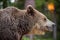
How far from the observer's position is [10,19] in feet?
32.9

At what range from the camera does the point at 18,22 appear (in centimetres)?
1017

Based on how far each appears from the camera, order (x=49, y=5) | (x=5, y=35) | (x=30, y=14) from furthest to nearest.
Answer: (x=49, y=5) → (x=30, y=14) → (x=5, y=35)

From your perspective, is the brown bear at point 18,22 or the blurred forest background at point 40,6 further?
the blurred forest background at point 40,6

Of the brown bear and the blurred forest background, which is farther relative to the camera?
the blurred forest background

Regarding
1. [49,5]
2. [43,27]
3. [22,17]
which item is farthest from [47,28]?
[49,5]

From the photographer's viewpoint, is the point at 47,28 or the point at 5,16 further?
the point at 47,28

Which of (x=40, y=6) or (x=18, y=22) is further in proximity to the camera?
(x=40, y=6)

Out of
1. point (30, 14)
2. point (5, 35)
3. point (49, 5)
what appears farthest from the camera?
point (49, 5)

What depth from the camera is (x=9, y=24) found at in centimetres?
995

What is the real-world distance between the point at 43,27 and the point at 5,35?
1.42m

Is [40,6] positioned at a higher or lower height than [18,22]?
lower

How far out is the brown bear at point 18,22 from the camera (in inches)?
388

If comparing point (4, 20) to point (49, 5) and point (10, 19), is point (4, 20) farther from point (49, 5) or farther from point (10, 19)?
point (49, 5)

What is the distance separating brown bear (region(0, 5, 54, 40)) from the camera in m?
9.85
